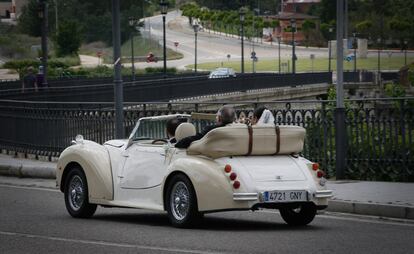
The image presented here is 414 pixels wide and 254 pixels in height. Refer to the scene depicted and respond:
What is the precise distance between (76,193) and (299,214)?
3329mm

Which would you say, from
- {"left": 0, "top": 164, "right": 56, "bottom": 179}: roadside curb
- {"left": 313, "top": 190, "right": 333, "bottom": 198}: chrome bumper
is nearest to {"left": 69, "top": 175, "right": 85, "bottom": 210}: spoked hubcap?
{"left": 313, "top": 190, "right": 333, "bottom": 198}: chrome bumper

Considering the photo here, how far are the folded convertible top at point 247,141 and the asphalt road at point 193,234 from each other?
963mm

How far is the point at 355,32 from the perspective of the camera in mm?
66125

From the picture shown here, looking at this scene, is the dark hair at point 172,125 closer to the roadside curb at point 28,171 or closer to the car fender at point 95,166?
the car fender at point 95,166

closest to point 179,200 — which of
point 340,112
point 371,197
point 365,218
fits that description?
point 365,218

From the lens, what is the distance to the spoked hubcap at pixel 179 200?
46.2ft

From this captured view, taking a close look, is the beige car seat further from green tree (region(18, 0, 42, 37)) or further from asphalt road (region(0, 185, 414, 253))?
green tree (region(18, 0, 42, 37))

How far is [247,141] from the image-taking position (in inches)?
559

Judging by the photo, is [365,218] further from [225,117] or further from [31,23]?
[31,23]

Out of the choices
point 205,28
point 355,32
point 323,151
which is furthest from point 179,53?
point 323,151

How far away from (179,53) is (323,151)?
14344cm

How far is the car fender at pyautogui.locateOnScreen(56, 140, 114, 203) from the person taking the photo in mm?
15586

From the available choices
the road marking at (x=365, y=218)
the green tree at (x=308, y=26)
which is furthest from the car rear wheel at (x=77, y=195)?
the green tree at (x=308, y=26)

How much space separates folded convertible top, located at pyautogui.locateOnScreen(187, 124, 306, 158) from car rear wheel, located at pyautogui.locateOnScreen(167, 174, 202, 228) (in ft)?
1.44
